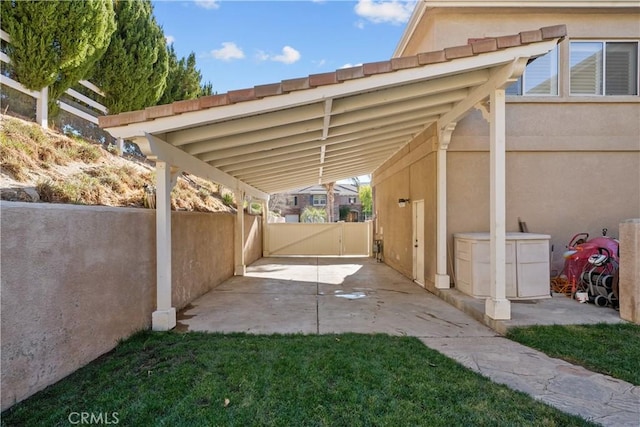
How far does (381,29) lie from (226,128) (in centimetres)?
977

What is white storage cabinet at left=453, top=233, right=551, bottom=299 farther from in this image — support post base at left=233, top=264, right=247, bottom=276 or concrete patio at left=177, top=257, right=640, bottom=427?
support post base at left=233, top=264, right=247, bottom=276

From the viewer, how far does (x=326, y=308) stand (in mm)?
6102

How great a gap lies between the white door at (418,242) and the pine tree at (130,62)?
25.3ft

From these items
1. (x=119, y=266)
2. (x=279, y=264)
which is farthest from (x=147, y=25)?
(x=279, y=264)

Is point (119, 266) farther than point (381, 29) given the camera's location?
No

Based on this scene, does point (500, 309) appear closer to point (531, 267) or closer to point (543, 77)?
point (531, 267)

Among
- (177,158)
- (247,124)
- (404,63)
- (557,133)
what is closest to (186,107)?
(247,124)

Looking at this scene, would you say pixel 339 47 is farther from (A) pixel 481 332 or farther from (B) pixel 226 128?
(A) pixel 481 332

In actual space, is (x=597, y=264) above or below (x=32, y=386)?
above

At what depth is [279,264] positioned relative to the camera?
1249cm

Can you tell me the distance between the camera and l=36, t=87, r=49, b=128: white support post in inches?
226

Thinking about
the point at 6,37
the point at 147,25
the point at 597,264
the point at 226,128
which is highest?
the point at 147,25

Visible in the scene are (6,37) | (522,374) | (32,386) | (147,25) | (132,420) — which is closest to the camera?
(132,420)

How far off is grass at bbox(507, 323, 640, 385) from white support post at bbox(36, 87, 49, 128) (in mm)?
8144
